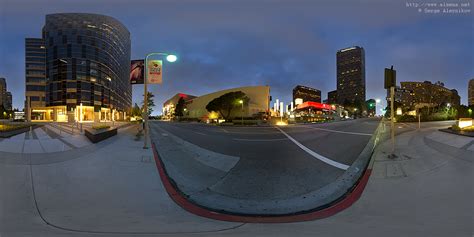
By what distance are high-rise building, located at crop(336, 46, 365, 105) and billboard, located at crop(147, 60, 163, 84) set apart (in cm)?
11248

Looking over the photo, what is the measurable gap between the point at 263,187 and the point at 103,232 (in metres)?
2.81

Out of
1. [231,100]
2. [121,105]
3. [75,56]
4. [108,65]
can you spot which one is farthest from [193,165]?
[121,105]

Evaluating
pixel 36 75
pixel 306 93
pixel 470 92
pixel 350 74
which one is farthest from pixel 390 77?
pixel 306 93

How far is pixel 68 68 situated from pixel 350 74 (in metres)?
120

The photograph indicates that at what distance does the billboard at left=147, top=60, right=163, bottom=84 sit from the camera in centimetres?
1076

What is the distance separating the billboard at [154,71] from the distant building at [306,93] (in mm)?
132542

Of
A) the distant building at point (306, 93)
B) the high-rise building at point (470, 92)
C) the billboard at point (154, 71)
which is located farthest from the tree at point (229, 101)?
the distant building at point (306, 93)

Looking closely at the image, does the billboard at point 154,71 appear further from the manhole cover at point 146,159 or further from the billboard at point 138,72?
the manhole cover at point 146,159

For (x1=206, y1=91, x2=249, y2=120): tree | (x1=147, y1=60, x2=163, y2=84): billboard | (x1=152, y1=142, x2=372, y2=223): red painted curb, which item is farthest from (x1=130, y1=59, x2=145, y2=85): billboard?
(x1=206, y1=91, x2=249, y2=120): tree

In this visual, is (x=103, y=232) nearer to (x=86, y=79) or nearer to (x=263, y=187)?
(x=263, y=187)

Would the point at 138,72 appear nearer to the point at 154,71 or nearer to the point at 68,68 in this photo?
the point at 154,71

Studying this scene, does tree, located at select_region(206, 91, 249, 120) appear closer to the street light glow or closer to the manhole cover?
the street light glow

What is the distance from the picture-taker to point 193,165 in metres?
7.59

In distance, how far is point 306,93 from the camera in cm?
14625
